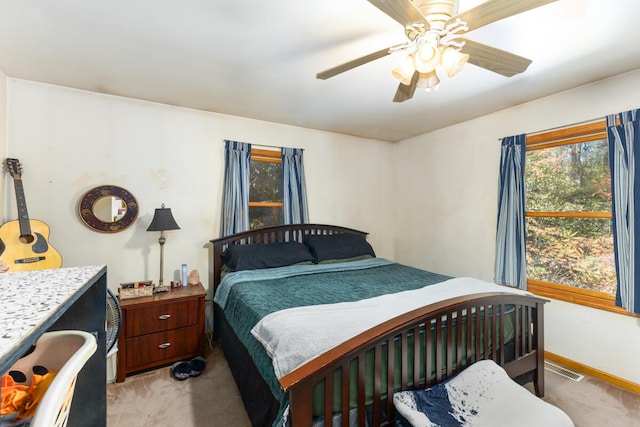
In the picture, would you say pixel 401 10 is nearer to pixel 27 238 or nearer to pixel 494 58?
pixel 494 58

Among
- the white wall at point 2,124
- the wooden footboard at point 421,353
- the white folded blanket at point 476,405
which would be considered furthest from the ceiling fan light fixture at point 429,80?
the white wall at point 2,124

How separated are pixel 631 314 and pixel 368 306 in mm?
2232

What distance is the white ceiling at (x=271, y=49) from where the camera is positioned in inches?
64.0

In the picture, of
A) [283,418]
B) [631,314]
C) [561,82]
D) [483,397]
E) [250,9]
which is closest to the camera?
[283,418]

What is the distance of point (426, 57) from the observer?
55.6 inches

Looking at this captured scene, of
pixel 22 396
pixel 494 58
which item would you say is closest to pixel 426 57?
pixel 494 58

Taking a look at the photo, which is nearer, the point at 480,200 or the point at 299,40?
the point at 299,40

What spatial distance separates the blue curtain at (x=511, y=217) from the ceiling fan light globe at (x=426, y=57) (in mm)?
2122

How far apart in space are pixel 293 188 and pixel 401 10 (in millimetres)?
2591

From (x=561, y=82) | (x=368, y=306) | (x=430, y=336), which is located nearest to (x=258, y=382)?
(x=368, y=306)

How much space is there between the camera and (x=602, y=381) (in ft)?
7.87

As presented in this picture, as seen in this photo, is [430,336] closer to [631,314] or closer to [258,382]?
[258,382]

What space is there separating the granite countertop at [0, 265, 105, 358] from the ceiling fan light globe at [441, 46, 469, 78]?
179 cm

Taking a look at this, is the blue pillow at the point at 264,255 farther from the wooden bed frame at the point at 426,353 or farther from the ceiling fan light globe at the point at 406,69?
the ceiling fan light globe at the point at 406,69
